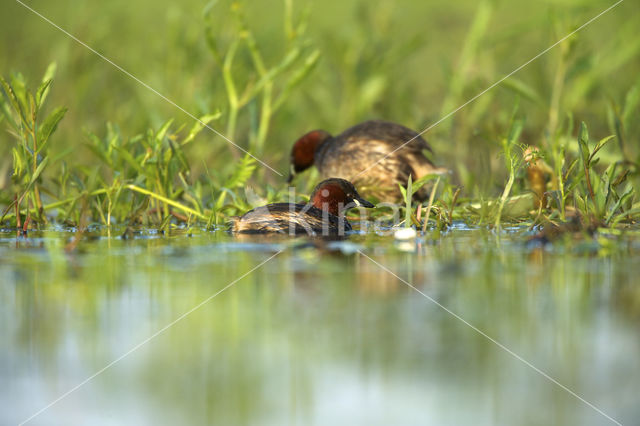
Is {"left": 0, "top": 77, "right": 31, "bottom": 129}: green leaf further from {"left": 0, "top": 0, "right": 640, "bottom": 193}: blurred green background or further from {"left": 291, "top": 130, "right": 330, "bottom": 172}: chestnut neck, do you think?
{"left": 291, "top": 130, "right": 330, "bottom": 172}: chestnut neck

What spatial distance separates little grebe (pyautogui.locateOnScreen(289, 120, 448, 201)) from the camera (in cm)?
804

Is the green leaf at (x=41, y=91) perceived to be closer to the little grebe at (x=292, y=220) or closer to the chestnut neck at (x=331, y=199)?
the little grebe at (x=292, y=220)

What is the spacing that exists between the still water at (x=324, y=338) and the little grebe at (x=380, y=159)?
308 cm

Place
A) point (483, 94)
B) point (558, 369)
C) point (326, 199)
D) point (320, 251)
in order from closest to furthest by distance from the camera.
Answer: point (558, 369)
point (320, 251)
point (326, 199)
point (483, 94)

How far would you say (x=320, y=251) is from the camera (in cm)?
533

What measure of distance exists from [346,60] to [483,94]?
155 cm

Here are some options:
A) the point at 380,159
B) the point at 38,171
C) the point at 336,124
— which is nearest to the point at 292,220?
the point at 38,171

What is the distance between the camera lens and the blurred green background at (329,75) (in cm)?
862

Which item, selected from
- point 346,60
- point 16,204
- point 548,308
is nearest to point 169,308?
point 548,308

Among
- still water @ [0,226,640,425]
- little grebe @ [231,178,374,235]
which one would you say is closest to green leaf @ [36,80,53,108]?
still water @ [0,226,640,425]

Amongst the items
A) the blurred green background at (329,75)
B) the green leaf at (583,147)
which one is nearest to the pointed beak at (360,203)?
the blurred green background at (329,75)

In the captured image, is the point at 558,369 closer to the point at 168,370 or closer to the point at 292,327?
the point at 292,327

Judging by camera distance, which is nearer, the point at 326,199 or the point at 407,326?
the point at 407,326

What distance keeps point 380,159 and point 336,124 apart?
2.37 metres
